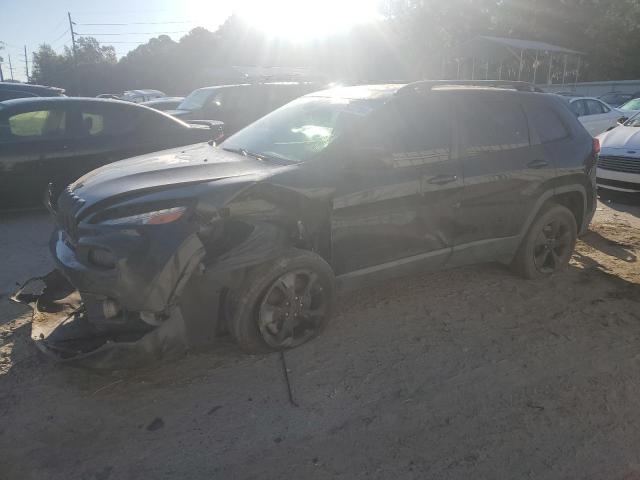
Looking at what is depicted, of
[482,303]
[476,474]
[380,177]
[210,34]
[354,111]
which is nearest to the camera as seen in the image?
[476,474]

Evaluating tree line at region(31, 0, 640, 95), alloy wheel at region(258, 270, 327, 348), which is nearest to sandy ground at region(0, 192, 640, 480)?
alloy wheel at region(258, 270, 327, 348)

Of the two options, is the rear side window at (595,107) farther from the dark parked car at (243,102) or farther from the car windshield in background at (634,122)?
the dark parked car at (243,102)

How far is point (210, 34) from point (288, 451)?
2421 inches

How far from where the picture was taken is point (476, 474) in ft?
8.39

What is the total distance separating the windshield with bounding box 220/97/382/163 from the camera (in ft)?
12.8

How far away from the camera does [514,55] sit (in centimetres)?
3070

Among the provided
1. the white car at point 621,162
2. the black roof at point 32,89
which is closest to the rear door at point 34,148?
the black roof at point 32,89

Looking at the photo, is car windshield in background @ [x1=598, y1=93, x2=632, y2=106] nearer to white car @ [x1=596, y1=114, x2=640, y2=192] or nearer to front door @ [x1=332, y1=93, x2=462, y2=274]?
→ white car @ [x1=596, y1=114, x2=640, y2=192]

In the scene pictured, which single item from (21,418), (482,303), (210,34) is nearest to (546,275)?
(482,303)

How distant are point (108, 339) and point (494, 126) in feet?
11.0

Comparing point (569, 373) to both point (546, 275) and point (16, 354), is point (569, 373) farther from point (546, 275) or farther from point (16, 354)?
point (16, 354)

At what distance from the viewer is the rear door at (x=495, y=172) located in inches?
167

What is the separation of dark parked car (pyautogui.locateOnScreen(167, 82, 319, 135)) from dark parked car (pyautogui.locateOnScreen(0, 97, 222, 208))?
4.02m

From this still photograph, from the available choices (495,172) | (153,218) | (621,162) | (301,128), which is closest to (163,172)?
(153,218)
